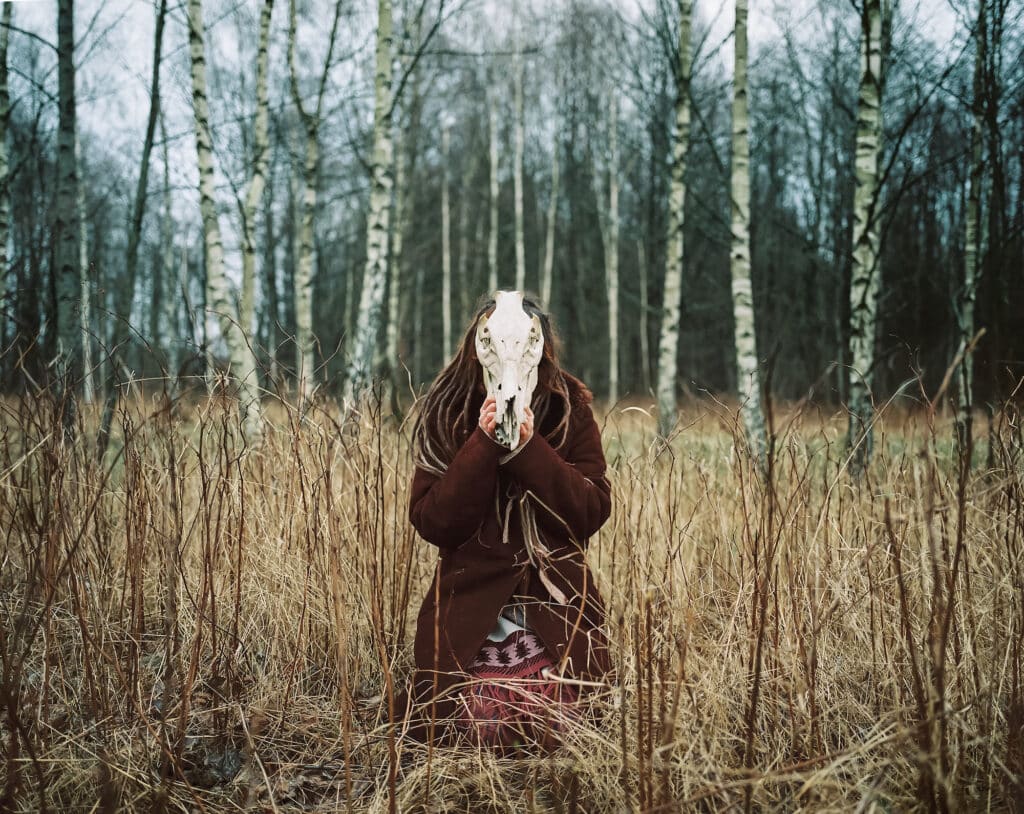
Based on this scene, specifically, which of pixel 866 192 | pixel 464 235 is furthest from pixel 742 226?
pixel 464 235

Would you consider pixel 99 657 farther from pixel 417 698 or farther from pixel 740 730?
pixel 740 730

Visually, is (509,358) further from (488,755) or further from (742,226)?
(742,226)

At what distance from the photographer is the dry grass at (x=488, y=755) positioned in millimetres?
1247

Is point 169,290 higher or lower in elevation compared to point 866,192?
higher

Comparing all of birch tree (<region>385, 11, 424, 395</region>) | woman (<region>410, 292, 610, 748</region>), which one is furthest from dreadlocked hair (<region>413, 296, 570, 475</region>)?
birch tree (<region>385, 11, 424, 395</region>)

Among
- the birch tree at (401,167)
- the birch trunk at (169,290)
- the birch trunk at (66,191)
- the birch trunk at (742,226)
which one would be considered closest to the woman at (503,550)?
the birch trunk at (169,290)

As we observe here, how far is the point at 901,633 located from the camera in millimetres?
1674

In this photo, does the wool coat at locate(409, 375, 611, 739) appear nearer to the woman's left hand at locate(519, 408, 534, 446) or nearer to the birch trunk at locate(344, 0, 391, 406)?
the woman's left hand at locate(519, 408, 534, 446)

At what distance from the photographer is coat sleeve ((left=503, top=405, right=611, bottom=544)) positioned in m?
1.49

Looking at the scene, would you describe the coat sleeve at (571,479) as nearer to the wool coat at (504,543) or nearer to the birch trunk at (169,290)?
the wool coat at (504,543)

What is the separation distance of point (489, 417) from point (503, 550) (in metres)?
0.36

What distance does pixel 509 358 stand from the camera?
144 centimetres

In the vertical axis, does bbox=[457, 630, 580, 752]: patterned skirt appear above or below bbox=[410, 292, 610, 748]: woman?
below

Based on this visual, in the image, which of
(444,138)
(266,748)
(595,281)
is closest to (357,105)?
(444,138)
